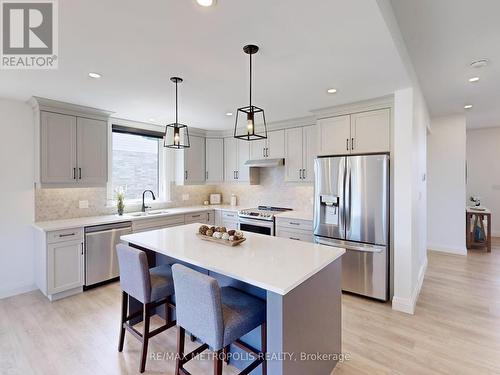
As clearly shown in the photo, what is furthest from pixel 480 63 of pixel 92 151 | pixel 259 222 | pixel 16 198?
pixel 16 198

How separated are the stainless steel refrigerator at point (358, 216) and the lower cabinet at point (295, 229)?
0.79 feet

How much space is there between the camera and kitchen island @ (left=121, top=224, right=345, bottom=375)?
145 centimetres

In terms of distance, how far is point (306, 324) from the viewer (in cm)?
164

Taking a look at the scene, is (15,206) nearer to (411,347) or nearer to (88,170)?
(88,170)

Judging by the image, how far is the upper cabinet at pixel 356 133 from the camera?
3100 millimetres

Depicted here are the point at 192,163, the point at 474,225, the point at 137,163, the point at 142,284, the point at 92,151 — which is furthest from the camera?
the point at 474,225

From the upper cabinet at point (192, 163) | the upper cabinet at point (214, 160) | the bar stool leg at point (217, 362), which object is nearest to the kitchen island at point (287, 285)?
the bar stool leg at point (217, 362)

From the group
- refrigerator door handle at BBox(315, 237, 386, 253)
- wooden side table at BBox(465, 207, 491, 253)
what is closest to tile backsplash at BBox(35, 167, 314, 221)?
refrigerator door handle at BBox(315, 237, 386, 253)

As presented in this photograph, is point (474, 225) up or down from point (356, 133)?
down

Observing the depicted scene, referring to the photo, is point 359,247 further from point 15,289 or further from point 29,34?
point 15,289

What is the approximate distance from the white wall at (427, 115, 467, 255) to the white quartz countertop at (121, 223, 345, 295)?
438 cm

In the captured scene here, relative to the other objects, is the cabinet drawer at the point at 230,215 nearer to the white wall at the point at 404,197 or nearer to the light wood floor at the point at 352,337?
the light wood floor at the point at 352,337

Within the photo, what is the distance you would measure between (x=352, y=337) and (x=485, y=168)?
21.8ft

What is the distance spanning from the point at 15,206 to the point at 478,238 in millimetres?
8178
